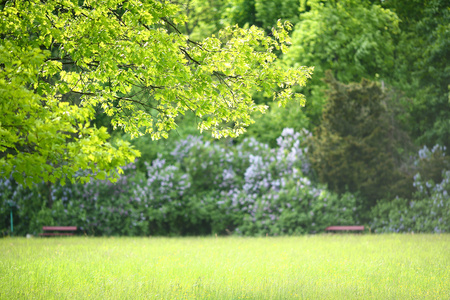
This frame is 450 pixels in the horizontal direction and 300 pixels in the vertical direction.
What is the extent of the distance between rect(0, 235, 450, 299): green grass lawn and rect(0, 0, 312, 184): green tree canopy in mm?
2268

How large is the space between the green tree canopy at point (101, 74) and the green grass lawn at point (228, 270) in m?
2.27

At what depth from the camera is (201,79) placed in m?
7.67

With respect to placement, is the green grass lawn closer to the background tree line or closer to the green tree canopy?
the green tree canopy

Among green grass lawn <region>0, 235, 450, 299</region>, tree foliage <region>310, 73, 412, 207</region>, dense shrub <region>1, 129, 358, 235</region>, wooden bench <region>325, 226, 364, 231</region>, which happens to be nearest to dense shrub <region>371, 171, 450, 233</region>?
tree foliage <region>310, 73, 412, 207</region>

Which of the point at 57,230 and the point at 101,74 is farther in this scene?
the point at 57,230

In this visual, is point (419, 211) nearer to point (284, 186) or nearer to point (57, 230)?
point (284, 186)

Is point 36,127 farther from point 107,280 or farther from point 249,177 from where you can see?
point 249,177

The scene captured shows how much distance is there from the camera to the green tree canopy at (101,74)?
578 cm

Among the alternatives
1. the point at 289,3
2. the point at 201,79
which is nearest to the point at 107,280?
the point at 201,79

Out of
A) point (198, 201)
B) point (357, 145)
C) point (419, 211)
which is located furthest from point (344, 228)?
point (198, 201)

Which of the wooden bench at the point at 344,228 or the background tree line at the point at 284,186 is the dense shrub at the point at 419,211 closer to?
the background tree line at the point at 284,186

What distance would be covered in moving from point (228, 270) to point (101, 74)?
4.37m

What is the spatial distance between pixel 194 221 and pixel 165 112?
9.85 metres

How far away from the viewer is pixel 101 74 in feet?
25.0
